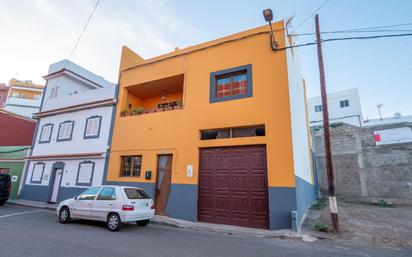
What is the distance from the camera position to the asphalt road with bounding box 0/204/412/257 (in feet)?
17.6

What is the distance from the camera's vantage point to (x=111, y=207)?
807 cm

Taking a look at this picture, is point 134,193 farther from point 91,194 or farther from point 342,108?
point 342,108

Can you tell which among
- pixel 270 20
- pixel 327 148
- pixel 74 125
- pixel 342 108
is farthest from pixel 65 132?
pixel 342 108

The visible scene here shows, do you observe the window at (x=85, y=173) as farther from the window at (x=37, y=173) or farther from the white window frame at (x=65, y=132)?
the window at (x=37, y=173)

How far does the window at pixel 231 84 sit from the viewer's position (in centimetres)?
1039

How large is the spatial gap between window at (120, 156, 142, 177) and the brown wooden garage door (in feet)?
13.1

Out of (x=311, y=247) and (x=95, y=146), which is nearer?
(x=311, y=247)

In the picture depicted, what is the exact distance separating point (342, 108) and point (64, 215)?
3480cm

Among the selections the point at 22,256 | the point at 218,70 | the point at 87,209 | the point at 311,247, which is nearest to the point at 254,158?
the point at 311,247

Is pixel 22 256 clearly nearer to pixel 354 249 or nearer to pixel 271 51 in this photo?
pixel 354 249

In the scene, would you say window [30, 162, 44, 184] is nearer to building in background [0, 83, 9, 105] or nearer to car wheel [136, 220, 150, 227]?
car wheel [136, 220, 150, 227]

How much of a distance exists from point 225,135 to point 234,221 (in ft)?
11.9

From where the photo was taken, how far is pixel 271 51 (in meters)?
10.1

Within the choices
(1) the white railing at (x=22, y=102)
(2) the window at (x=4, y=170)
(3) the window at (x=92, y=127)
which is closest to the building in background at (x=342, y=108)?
(3) the window at (x=92, y=127)
